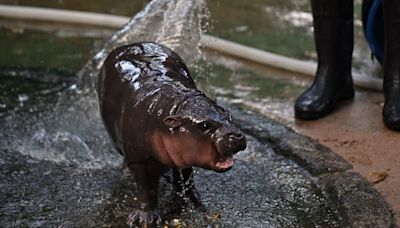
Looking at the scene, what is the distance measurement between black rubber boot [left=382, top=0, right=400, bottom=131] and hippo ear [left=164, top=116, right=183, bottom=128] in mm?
1298

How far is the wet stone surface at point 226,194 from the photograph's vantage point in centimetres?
238

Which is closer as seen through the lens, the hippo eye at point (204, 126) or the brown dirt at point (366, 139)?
the hippo eye at point (204, 126)

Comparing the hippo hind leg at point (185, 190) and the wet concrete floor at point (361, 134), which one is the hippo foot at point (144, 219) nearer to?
the hippo hind leg at point (185, 190)

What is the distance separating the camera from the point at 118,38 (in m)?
3.67

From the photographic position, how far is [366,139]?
3.02 m

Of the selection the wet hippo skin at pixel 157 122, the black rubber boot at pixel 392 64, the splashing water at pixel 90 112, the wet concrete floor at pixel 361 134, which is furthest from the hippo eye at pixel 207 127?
the black rubber boot at pixel 392 64

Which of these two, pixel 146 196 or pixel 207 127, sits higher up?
pixel 207 127

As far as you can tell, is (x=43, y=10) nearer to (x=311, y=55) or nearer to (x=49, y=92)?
(x=49, y=92)

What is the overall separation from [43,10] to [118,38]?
1436mm

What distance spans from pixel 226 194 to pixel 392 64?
102cm

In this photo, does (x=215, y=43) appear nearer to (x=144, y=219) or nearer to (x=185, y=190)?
(x=185, y=190)

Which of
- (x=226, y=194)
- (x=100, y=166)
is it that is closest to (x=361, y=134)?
(x=226, y=194)

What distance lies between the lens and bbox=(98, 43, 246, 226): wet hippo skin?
1.99 m

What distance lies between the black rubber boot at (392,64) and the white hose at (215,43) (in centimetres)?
49
